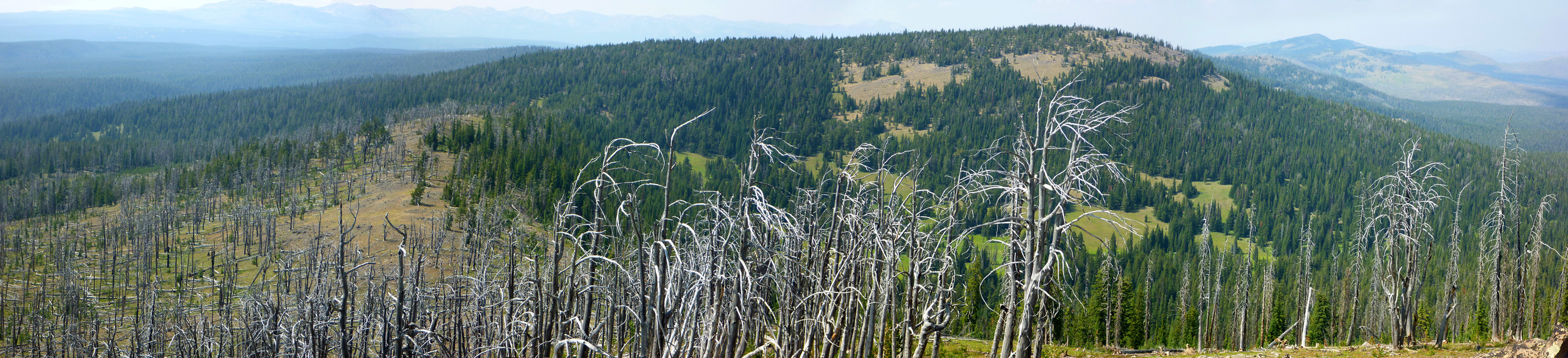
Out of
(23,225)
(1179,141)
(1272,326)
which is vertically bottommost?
(23,225)

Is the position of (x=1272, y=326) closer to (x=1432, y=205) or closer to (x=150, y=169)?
(x=1432, y=205)

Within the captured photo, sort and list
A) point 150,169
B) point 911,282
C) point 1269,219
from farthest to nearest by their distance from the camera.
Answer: point 150,169
point 1269,219
point 911,282


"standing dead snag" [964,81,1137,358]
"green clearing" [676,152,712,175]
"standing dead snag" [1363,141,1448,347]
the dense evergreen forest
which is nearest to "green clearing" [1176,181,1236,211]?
the dense evergreen forest

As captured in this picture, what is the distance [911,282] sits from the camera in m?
17.6

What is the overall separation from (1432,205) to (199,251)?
11596 cm

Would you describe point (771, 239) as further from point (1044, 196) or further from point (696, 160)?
point (696, 160)

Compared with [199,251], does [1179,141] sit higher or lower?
higher

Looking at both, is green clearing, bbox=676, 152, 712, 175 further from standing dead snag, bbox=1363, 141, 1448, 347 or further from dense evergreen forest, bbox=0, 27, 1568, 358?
standing dead snag, bbox=1363, 141, 1448, 347

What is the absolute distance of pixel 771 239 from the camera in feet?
46.7

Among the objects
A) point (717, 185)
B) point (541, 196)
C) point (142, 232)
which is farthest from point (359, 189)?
point (717, 185)

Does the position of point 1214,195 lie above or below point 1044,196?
Answer: below

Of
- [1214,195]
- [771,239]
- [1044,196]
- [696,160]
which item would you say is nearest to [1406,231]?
[1044,196]

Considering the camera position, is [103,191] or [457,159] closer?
[457,159]

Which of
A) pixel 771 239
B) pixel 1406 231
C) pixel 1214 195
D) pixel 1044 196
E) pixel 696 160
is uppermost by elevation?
pixel 1044 196
